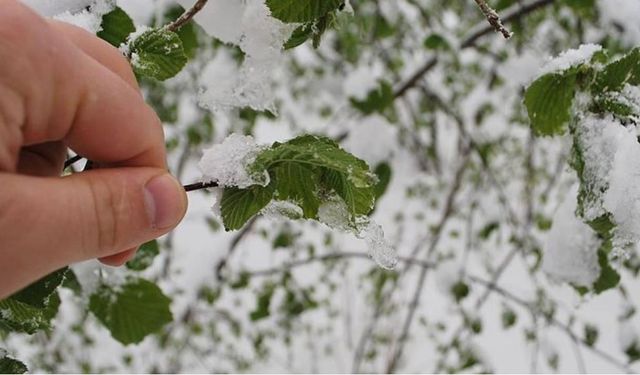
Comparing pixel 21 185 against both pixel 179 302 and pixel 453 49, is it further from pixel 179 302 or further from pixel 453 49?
pixel 179 302

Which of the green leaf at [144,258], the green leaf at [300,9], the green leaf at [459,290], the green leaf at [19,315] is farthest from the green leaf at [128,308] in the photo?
the green leaf at [459,290]

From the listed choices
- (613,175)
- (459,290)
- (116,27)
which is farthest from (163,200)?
(459,290)

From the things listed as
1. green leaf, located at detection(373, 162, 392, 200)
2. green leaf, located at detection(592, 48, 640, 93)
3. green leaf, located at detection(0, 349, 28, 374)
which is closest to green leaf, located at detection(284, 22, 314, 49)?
green leaf, located at detection(592, 48, 640, 93)

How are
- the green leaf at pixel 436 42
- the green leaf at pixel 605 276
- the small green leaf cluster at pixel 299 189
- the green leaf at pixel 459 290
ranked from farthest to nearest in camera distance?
the green leaf at pixel 459 290 → the green leaf at pixel 436 42 → the green leaf at pixel 605 276 → the small green leaf cluster at pixel 299 189

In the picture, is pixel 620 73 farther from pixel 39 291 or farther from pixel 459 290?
pixel 459 290

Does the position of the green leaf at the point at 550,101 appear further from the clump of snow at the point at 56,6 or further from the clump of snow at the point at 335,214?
the clump of snow at the point at 56,6
